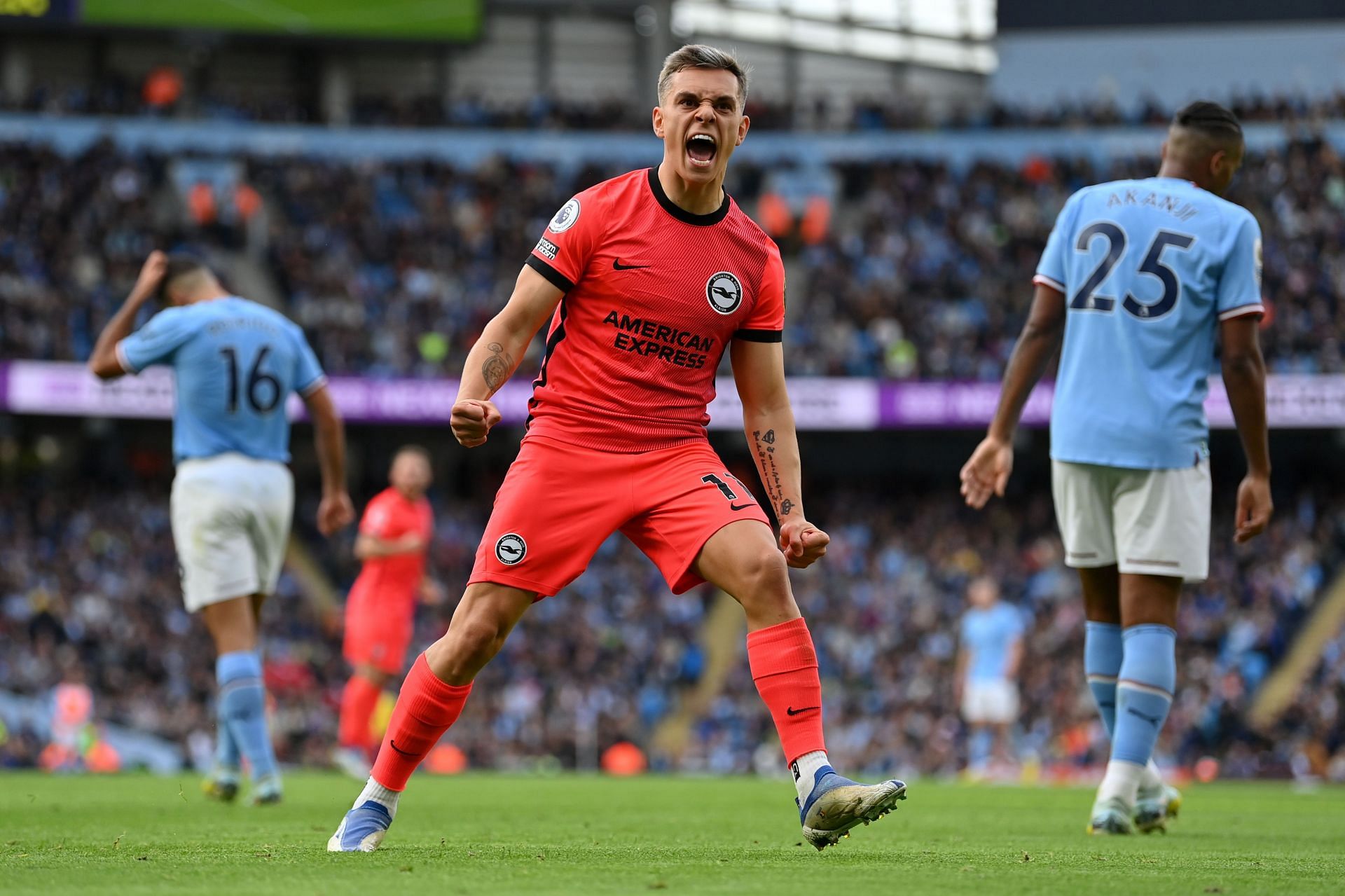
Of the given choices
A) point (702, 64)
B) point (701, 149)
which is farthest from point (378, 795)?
point (702, 64)

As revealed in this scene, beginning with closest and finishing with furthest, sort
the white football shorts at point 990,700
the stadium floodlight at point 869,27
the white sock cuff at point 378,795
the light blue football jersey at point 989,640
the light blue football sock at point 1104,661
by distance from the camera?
the white sock cuff at point 378,795 → the light blue football sock at point 1104,661 → the white football shorts at point 990,700 → the light blue football jersey at point 989,640 → the stadium floodlight at point 869,27

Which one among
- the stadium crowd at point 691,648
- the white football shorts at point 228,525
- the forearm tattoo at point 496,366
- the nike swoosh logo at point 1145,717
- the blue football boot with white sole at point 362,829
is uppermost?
the forearm tattoo at point 496,366

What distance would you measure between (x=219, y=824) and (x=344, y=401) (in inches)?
874

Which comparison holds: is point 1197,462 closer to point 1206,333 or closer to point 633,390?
point 1206,333

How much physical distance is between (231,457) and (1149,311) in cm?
448

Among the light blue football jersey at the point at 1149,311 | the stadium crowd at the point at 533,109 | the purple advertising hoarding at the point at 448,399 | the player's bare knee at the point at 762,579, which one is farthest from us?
the stadium crowd at the point at 533,109

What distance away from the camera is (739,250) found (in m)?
5.01

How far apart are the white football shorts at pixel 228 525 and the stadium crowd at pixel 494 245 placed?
2045cm

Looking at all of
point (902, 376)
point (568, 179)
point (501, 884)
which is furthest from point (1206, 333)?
point (568, 179)

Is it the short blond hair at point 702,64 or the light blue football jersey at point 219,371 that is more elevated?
the short blond hair at point 702,64

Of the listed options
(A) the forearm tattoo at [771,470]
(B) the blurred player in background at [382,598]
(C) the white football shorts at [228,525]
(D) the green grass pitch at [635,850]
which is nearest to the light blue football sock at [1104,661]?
(D) the green grass pitch at [635,850]

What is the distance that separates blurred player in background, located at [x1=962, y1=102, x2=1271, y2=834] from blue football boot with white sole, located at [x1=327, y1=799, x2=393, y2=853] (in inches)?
101

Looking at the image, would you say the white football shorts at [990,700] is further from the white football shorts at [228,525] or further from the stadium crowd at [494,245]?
the stadium crowd at [494,245]

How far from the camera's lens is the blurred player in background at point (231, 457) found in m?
7.92
